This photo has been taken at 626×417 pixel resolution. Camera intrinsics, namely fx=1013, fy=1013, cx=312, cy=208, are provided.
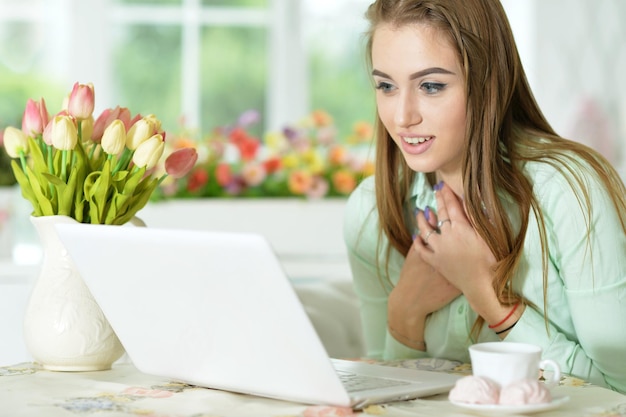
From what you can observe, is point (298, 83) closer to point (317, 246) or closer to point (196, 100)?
point (196, 100)

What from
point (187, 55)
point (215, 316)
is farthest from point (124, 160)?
point (187, 55)

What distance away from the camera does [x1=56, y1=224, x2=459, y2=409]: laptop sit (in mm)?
1029

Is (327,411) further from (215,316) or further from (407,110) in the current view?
(407,110)

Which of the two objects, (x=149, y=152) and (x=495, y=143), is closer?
(x=149, y=152)

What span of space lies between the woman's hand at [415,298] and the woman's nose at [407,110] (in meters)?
0.25

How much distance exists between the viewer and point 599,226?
1.52m

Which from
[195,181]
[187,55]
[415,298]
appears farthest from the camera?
[187,55]

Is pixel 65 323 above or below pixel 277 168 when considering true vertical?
below

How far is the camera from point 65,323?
1.39m

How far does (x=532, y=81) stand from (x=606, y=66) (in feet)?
1.09

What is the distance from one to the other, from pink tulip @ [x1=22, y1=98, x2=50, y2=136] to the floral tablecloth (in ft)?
1.15

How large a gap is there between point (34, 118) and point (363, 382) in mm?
614

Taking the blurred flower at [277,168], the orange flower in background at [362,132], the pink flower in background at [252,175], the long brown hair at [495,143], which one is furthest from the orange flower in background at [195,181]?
the long brown hair at [495,143]

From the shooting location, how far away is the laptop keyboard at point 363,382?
118 cm
